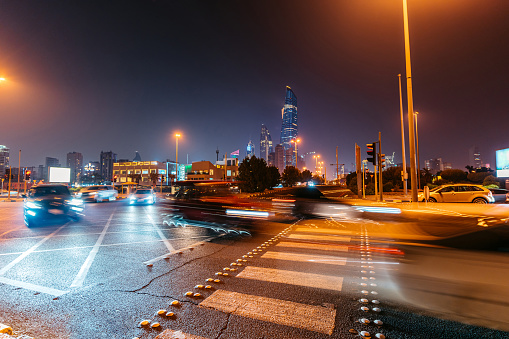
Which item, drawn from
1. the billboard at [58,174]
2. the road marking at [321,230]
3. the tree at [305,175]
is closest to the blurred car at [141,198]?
the road marking at [321,230]

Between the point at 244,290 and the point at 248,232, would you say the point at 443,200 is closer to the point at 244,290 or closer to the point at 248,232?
the point at 248,232

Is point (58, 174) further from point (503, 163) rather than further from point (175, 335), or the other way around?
point (503, 163)

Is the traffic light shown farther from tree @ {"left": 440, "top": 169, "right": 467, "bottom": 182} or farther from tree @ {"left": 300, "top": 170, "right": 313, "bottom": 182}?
tree @ {"left": 300, "top": 170, "right": 313, "bottom": 182}

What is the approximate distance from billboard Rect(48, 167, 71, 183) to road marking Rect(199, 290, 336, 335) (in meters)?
38.9

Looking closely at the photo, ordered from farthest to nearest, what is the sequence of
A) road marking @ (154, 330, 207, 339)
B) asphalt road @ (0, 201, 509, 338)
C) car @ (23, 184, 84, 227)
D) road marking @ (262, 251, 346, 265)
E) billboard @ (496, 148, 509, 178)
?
billboard @ (496, 148, 509, 178)
car @ (23, 184, 84, 227)
road marking @ (262, 251, 346, 265)
asphalt road @ (0, 201, 509, 338)
road marking @ (154, 330, 207, 339)

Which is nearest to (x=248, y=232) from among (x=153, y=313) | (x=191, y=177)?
(x=153, y=313)

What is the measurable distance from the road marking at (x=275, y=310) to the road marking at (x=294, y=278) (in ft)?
2.55

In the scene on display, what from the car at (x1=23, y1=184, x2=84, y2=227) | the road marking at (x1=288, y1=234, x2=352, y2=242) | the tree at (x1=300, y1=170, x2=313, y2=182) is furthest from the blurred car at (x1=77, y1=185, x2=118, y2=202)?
the tree at (x1=300, y1=170, x2=313, y2=182)

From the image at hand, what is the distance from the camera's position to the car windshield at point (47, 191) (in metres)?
11.8

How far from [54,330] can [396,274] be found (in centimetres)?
541

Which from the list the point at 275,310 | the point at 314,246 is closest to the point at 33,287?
the point at 275,310

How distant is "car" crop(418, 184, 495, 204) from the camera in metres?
17.2

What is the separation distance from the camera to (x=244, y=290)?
4.14 m

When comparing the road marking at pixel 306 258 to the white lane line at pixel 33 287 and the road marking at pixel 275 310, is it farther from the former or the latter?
the white lane line at pixel 33 287
